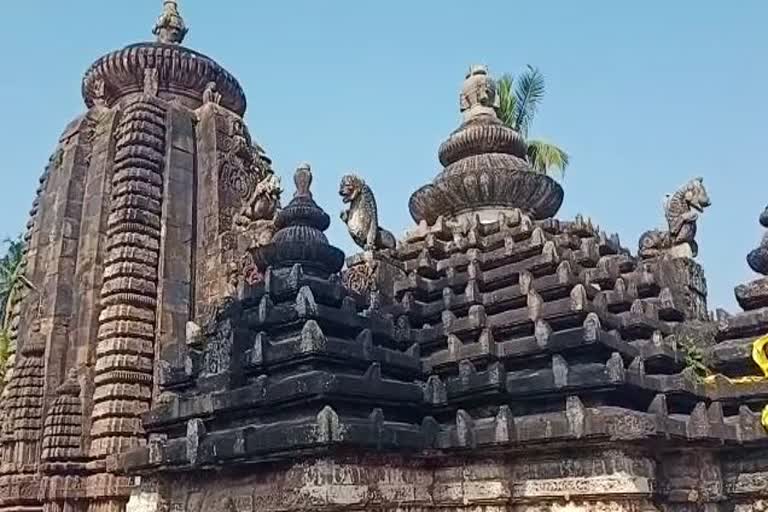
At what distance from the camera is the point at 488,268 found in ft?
32.9

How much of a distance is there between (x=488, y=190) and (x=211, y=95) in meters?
10.6

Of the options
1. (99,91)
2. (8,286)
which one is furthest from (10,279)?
(99,91)

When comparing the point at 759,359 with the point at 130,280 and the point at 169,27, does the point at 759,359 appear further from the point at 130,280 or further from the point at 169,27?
the point at 169,27

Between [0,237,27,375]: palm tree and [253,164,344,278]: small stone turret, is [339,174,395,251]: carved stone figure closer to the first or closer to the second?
[253,164,344,278]: small stone turret

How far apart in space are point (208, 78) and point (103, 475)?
10.3 meters

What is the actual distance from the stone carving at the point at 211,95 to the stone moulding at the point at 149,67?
28cm

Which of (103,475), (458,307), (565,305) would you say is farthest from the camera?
(103,475)

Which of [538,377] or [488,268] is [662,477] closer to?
[538,377]

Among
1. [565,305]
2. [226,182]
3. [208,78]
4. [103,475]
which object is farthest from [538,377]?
[208,78]

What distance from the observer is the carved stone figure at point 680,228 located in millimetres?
10617

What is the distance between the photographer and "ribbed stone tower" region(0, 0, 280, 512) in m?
15.6

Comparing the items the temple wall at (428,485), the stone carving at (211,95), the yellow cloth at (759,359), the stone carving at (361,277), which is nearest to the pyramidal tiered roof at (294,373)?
the temple wall at (428,485)

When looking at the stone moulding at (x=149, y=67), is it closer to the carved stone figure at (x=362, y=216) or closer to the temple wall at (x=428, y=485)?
the carved stone figure at (x=362, y=216)

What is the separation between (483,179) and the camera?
1203 cm
